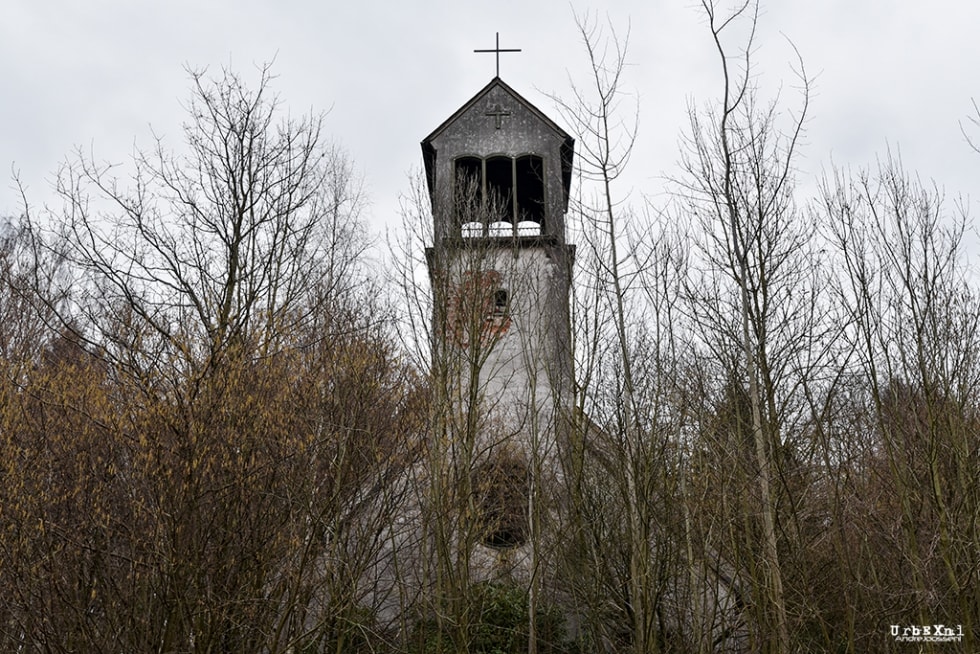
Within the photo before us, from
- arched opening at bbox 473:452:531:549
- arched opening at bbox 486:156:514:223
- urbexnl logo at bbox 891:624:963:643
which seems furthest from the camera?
arched opening at bbox 486:156:514:223

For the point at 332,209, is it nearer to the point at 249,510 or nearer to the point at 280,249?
the point at 280,249

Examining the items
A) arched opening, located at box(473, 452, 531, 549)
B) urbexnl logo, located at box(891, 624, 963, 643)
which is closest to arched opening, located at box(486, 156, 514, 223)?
arched opening, located at box(473, 452, 531, 549)

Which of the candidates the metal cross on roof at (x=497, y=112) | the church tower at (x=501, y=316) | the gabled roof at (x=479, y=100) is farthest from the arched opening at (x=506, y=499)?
the metal cross on roof at (x=497, y=112)

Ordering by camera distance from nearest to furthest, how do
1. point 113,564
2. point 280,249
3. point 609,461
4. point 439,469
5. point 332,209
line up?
point 113,564 → point 439,469 → point 609,461 → point 280,249 → point 332,209

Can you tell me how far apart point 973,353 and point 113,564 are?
9.71m

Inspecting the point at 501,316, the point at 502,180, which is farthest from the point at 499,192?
the point at 501,316

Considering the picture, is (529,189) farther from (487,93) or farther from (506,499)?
(506,499)

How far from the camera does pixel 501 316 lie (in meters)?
11.9

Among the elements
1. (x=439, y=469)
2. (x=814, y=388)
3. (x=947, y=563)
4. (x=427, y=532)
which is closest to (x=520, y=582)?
(x=427, y=532)

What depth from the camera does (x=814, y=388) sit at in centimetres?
1202

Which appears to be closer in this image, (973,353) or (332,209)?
(973,353)

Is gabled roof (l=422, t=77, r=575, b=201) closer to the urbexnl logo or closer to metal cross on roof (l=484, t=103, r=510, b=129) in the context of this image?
metal cross on roof (l=484, t=103, r=510, b=129)

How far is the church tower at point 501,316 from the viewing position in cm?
1020

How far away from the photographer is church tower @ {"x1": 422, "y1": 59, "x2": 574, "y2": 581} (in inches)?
402
